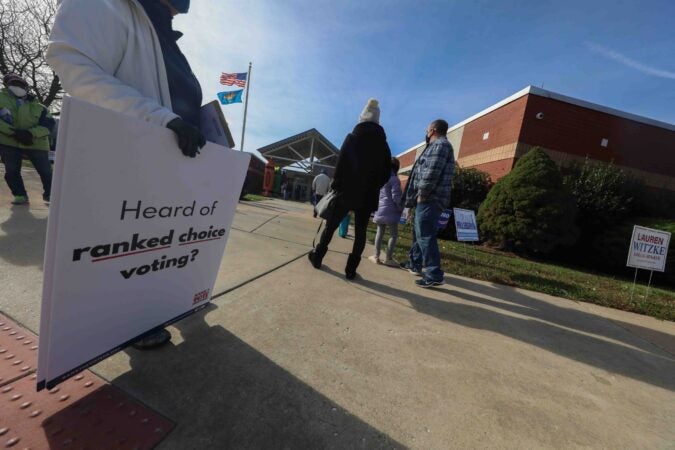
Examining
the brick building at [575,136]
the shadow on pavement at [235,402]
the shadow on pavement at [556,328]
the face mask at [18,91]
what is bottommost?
the shadow on pavement at [235,402]

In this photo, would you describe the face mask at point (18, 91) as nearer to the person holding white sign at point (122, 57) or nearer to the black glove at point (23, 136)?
the black glove at point (23, 136)

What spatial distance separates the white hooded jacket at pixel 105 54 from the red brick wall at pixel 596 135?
41.6 feet

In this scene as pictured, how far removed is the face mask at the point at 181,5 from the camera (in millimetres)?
1359

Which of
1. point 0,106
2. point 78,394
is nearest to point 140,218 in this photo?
point 78,394

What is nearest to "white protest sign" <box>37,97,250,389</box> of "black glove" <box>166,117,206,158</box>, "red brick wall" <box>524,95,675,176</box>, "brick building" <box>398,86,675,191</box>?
"black glove" <box>166,117,206,158</box>

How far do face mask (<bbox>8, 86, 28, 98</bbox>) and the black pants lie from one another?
15.4 ft

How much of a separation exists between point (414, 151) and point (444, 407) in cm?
2430

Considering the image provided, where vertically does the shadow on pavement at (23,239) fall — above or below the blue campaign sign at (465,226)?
below

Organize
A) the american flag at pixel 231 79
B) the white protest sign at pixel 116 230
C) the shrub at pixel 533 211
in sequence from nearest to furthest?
1. the white protest sign at pixel 116 230
2. the shrub at pixel 533 211
3. the american flag at pixel 231 79

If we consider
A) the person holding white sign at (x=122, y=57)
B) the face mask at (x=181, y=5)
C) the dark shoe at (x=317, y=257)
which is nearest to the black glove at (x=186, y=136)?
the person holding white sign at (x=122, y=57)

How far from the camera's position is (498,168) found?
11750 millimetres

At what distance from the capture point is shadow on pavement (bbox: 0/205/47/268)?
2.21 m

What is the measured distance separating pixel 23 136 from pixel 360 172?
15.5ft

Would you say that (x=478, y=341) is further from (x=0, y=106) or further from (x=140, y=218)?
(x=0, y=106)
